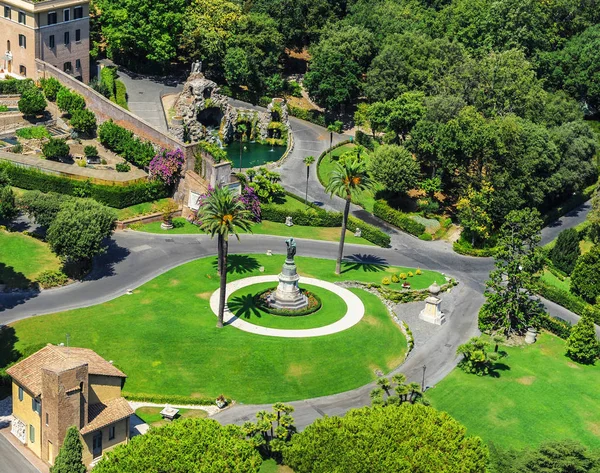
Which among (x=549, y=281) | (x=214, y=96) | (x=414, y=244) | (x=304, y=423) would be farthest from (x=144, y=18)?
(x=304, y=423)

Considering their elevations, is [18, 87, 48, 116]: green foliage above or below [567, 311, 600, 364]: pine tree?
above

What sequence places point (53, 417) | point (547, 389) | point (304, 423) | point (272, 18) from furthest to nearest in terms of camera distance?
1. point (272, 18)
2. point (547, 389)
3. point (304, 423)
4. point (53, 417)

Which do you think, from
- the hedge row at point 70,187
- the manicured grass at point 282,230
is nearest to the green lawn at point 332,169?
the manicured grass at point 282,230

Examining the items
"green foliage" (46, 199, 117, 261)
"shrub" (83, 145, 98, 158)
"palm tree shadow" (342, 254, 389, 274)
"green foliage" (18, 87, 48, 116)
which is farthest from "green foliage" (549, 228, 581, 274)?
"green foliage" (18, 87, 48, 116)

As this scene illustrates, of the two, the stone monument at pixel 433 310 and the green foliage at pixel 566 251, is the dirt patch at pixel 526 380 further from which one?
the green foliage at pixel 566 251

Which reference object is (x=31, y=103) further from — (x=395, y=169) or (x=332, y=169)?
(x=395, y=169)

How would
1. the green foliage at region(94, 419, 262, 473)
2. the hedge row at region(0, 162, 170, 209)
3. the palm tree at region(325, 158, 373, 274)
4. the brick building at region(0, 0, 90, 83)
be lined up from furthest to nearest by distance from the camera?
the brick building at region(0, 0, 90, 83) < the hedge row at region(0, 162, 170, 209) < the palm tree at region(325, 158, 373, 274) < the green foliage at region(94, 419, 262, 473)

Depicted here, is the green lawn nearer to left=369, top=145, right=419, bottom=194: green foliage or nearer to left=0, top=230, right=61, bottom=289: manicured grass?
left=369, top=145, right=419, bottom=194: green foliage

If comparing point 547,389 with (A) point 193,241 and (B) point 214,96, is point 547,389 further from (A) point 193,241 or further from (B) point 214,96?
(B) point 214,96
